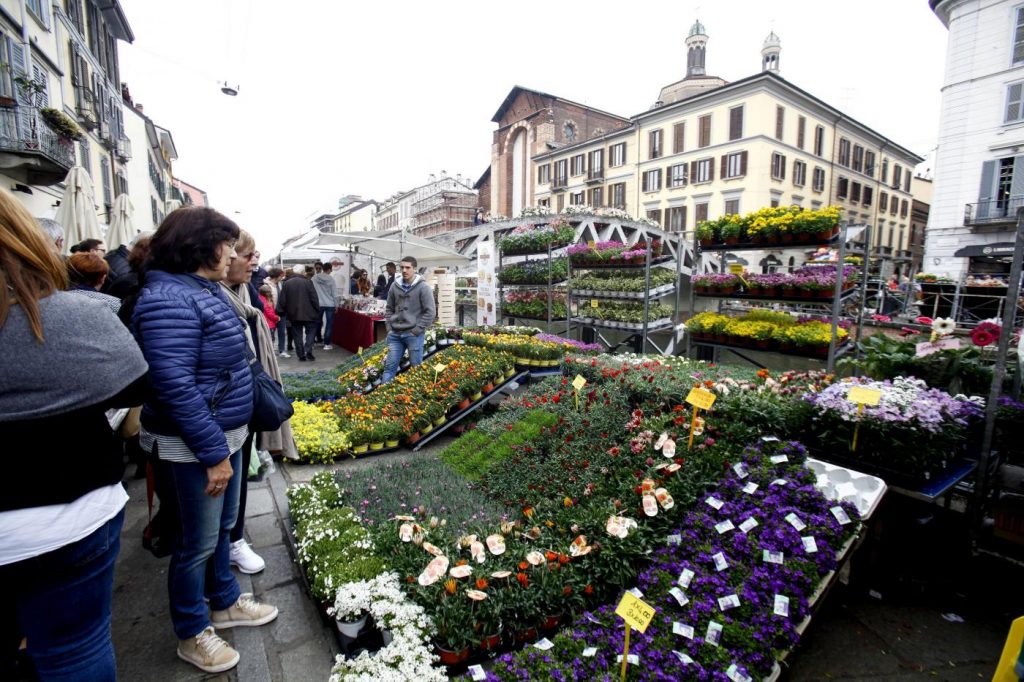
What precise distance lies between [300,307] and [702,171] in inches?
1150

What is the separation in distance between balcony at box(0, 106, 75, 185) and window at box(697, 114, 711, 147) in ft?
104

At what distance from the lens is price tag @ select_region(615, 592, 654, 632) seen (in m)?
1.84

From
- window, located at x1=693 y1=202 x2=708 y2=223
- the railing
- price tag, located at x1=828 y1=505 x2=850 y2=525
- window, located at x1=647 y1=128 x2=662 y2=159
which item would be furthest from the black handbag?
window, located at x1=647 y1=128 x2=662 y2=159

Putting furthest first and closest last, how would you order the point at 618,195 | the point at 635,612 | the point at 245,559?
the point at 618,195 → the point at 245,559 → the point at 635,612

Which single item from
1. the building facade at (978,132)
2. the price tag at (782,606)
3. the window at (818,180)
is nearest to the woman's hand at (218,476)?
the price tag at (782,606)

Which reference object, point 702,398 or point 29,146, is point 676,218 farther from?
point 702,398

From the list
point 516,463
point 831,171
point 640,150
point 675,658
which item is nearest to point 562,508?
point 516,463

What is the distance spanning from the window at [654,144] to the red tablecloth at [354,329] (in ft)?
95.3

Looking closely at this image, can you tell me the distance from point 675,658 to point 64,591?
2.07 meters

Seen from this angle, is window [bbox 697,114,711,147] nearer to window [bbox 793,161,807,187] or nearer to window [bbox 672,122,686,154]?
window [bbox 672,122,686,154]

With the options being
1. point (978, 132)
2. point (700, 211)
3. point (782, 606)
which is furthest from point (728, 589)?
point (700, 211)

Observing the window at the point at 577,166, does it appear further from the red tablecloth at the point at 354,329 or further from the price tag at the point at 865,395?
the price tag at the point at 865,395

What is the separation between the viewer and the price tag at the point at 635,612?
6.05 ft

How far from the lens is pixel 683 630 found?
211 centimetres
